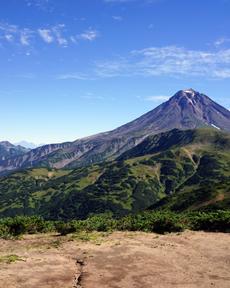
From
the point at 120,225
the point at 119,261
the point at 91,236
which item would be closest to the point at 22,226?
the point at 91,236

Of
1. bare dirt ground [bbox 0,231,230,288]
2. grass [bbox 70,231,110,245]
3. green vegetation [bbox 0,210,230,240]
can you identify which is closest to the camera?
bare dirt ground [bbox 0,231,230,288]

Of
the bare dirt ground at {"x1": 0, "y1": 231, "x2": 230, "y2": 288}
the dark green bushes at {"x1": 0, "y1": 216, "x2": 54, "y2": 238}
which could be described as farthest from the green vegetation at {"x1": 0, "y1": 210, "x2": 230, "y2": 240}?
the bare dirt ground at {"x1": 0, "y1": 231, "x2": 230, "y2": 288}

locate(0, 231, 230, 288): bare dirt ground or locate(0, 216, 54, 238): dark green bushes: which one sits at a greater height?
locate(0, 216, 54, 238): dark green bushes

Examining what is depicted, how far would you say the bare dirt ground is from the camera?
30.5 meters

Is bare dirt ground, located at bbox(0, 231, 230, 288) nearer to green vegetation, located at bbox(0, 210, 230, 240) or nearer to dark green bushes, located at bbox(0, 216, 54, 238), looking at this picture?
green vegetation, located at bbox(0, 210, 230, 240)

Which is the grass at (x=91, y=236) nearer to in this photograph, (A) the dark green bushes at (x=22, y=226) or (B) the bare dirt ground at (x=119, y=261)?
(B) the bare dirt ground at (x=119, y=261)

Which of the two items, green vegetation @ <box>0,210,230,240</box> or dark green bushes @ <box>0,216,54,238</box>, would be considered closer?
green vegetation @ <box>0,210,230,240</box>

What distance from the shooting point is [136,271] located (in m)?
33.1

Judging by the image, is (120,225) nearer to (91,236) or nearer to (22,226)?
(91,236)

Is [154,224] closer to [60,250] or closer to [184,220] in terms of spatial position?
[184,220]

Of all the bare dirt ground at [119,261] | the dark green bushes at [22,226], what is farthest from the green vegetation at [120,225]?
the bare dirt ground at [119,261]

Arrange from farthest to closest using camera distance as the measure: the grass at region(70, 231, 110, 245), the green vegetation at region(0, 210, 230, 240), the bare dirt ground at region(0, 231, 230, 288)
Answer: the green vegetation at region(0, 210, 230, 240) < the grass at region(70, 231, 110, 245) < the bare dirt ground at region(0, 231, 230, 288)

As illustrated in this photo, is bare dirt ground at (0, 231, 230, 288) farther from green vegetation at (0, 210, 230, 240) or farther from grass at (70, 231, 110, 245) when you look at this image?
green vegetation at (0, 210, 230, 240)

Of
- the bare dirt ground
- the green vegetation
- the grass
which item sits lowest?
the bare dirt ground
